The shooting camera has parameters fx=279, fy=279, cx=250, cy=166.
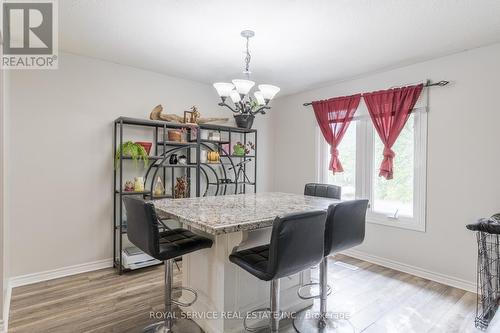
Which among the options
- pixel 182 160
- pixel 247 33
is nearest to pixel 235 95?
pixel 247 33

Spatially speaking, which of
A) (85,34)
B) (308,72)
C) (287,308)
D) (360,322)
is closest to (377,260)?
(360,322)

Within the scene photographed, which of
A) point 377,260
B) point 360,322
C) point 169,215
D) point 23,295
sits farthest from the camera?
point 377,260

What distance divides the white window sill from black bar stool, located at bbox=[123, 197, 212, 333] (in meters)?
2.56

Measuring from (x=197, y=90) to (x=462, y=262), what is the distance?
155 inches

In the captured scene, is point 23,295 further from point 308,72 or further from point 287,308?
point 308,72

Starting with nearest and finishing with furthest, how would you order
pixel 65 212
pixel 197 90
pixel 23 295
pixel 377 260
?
1. pixel 23 295
2. pixel 65 212
3. pixel 377 260
4. pixel 197 90

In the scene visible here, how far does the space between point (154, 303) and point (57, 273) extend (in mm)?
1367

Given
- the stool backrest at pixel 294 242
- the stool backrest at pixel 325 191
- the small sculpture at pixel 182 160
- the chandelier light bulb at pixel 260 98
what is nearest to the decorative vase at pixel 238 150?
the small sculpture at pixel 182 160

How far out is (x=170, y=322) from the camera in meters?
2.06

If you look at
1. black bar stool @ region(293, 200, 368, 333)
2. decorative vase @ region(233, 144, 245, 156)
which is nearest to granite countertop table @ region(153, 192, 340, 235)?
black bar stool @ region(293, 200, 368, 333)

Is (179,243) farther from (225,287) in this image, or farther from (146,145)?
(146,145)

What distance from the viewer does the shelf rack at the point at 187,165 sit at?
3389 mm

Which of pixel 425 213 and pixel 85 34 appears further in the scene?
pixel 425 213

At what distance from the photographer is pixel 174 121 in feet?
12.2
